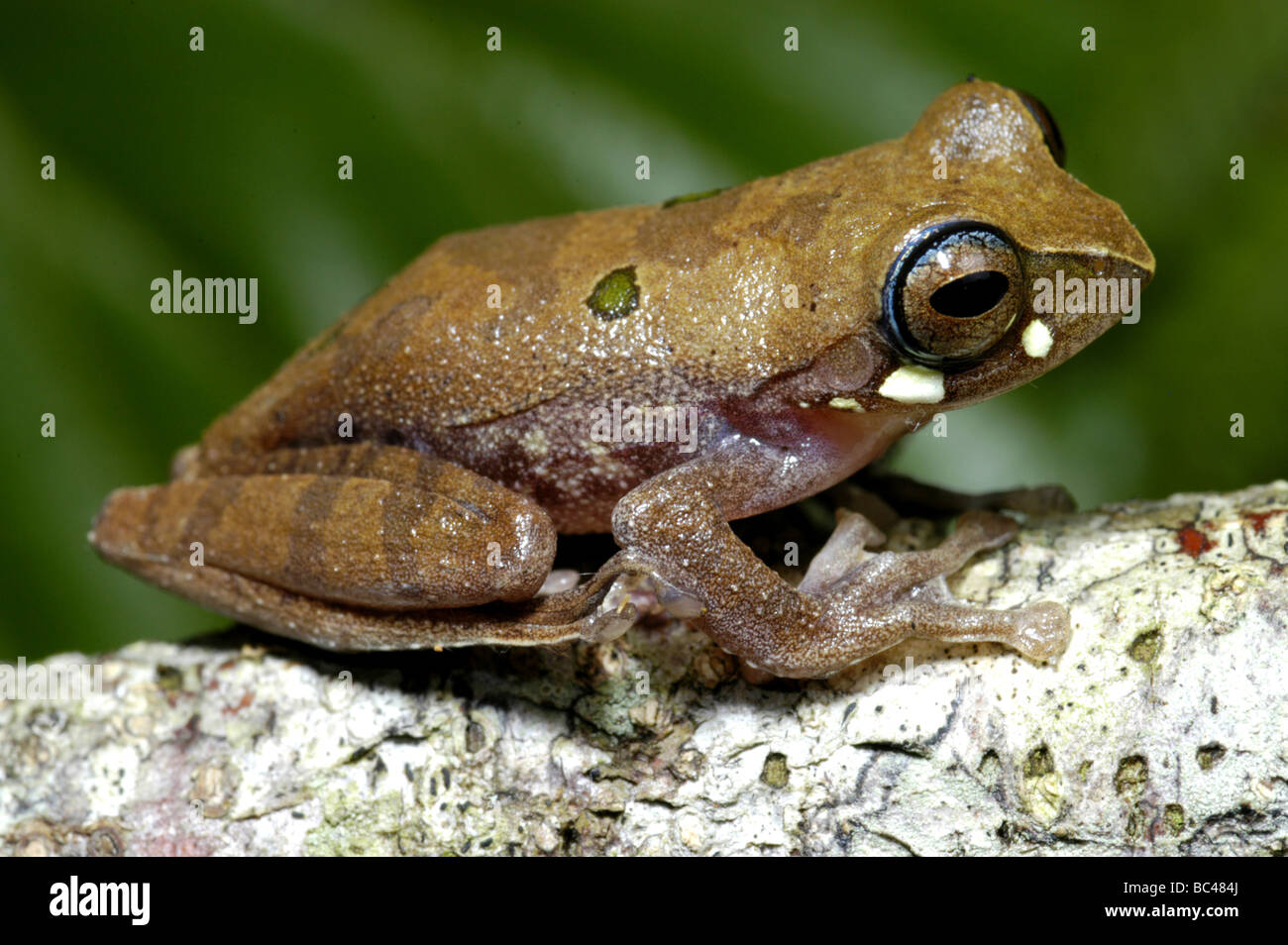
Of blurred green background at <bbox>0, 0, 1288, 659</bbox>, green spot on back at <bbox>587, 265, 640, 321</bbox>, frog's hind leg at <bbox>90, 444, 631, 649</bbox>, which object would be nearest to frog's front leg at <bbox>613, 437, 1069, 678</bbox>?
frog's hind leg at <bbox>90, 444, 631, 649</bbox>

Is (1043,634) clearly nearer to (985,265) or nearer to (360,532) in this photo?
(985,265)

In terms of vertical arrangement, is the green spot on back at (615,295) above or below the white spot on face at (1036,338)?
above

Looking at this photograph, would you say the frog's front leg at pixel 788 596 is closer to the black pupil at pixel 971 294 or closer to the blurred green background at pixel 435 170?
the black pupil at pixel 971 294

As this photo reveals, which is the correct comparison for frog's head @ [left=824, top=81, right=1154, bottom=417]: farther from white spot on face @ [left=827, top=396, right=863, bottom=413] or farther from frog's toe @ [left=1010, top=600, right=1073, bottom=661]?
frog's toe @ [left=1010, top=600, right=1073, bottom=661]

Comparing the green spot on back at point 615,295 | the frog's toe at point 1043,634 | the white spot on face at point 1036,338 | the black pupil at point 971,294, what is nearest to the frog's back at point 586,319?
the green spot on back at point 615,295

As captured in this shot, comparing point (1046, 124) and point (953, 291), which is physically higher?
point (1046, 124)

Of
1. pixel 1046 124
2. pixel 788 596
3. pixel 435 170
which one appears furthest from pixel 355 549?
pixel 1046 124
